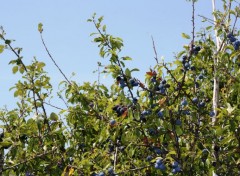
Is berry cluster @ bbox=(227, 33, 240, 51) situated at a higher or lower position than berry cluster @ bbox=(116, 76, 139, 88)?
higher

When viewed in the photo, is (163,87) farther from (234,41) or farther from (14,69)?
(14,69)

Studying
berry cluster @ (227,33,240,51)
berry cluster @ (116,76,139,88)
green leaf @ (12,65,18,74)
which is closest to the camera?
A: berry cluster @ (116,76,139,88)

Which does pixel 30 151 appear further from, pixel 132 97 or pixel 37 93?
pixel 132 97

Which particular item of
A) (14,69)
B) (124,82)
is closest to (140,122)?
(124,82)

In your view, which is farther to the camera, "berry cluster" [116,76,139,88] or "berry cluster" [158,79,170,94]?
"berry cluster" [158,79,170,94]

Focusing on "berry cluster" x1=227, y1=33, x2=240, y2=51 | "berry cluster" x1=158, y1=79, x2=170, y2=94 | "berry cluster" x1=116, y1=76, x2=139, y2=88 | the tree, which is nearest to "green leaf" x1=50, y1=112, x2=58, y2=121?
the tree

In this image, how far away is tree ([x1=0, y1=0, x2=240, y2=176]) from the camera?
3797mm

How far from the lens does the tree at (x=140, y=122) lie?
12.5 ft

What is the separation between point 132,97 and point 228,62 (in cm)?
135

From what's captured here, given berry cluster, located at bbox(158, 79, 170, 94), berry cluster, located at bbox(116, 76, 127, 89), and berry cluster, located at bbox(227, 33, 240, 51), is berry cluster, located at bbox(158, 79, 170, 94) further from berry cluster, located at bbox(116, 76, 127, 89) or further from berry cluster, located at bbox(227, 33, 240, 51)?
berry cluster, located at bbox(227, 33, 240, 51)

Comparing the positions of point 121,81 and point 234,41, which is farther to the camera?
point 234,41

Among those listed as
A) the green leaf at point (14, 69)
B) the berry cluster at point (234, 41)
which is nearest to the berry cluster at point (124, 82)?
the berry cluster at point (234, 41)

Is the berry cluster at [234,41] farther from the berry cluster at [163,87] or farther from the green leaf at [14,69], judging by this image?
the green leaf at [14,69]

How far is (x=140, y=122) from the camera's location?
3.78m
